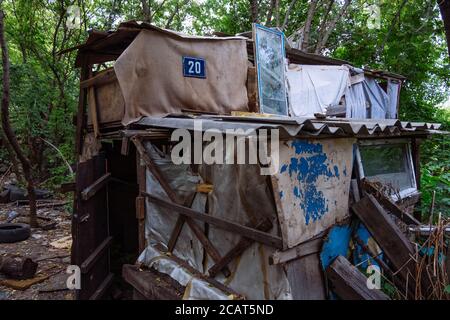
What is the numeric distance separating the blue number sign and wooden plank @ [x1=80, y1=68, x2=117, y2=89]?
49.2 inches

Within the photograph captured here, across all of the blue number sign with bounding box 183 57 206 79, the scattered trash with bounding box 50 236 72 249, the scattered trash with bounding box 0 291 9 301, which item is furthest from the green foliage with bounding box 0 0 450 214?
the scattered trash with bounding box 0 291 9 301

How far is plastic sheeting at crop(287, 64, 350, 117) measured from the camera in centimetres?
891

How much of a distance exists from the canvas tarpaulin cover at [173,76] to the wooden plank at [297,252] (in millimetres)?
3321

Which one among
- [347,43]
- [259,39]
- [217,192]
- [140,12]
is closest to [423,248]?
[217,192]

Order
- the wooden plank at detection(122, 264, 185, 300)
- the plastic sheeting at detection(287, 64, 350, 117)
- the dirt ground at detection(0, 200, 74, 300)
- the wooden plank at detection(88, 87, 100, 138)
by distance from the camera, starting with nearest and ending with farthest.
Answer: the wooden plank at detection(122, 264, 185, 300), the dirt ground at detection(0, 200, 74, 300), the wooden plank at detection(88, 87, 100, 138), the plastic sheeting at detection(287, 64, 350, 117)

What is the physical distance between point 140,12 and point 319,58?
8.71 meters

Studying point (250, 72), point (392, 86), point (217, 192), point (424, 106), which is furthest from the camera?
point (424, 106)

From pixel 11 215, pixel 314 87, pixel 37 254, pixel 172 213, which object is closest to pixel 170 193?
pixel 172 213

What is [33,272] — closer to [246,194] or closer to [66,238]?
[66,238]

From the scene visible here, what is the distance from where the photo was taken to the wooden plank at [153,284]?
4086mm

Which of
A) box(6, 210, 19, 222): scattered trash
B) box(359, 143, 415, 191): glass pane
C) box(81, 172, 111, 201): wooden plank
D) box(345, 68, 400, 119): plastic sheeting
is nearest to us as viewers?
box(359, 143, 415, 191): glass pane

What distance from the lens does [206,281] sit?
393cm

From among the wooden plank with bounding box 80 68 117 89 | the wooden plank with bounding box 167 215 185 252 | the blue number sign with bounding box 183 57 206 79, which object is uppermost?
the blue number sign with bounding box 183 57 206 79

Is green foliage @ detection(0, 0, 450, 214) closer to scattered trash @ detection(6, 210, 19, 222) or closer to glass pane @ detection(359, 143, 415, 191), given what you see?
scattered trash @ detection(6, 210, 19, 222)
